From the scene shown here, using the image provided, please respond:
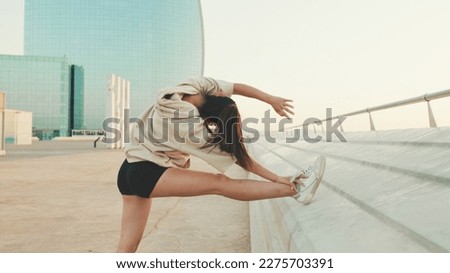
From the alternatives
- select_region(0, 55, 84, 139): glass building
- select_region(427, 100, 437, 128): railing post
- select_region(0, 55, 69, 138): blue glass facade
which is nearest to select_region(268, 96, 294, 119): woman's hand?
select_region(427, 100, 437, 128): railing post

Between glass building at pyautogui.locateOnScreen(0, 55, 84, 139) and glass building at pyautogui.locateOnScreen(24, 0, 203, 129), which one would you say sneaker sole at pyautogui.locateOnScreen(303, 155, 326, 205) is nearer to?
glass building at pyautogui.locateOnScreen(0, 55, 84, 139)

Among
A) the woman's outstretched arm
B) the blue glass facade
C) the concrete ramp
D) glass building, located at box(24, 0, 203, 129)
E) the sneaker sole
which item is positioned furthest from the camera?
glass building, located at box(24, 0, 203, 129)

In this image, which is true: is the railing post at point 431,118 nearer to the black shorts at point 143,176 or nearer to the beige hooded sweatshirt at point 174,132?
the beige hooded sweatshirt at point 174,132

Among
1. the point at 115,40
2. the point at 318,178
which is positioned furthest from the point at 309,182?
the point at 115,40

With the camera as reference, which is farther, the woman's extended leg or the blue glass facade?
the blue glass facade

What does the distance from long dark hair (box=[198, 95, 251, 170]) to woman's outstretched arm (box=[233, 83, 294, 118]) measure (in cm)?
28

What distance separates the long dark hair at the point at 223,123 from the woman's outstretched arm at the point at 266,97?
277 mm

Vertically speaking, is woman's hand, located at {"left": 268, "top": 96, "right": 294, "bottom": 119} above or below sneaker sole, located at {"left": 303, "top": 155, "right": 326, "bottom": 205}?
above

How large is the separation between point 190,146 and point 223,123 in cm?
23

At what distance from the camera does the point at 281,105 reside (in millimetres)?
2482

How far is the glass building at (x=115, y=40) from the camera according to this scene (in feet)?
292

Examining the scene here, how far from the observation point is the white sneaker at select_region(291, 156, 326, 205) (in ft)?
7.20

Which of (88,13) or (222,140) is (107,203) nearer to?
(222,140)
